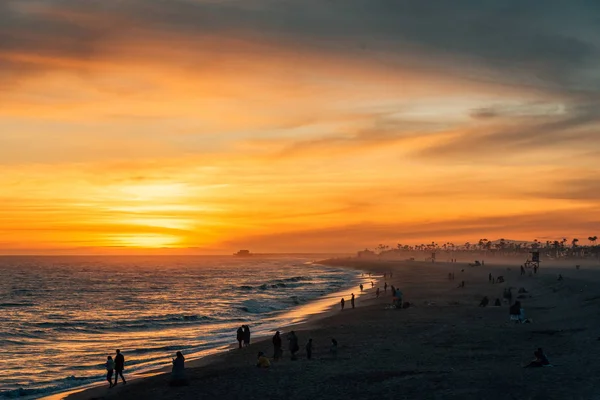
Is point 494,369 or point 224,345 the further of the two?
point 224,345

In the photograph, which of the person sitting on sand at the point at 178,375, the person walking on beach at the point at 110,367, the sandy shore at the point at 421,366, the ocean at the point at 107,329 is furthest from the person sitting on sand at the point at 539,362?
the ocean at the point at 107,329

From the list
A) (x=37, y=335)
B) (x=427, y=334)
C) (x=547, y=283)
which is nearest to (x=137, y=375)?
(x=427, y=334)

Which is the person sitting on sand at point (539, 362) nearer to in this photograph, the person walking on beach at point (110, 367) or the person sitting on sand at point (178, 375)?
the person sitting on sand at point (178, 375)

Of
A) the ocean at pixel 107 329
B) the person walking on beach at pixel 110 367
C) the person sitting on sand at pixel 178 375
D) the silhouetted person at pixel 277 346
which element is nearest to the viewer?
the person sitting on sand at pixel 178 375

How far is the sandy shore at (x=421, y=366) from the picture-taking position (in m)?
21.3

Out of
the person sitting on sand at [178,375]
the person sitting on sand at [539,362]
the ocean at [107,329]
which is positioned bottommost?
the ocean at [107,329]

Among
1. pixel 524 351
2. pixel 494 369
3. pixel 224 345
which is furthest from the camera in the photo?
pixel 224 345

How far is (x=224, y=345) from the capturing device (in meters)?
43.2

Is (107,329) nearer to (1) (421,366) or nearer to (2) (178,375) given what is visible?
(2) (178,375)

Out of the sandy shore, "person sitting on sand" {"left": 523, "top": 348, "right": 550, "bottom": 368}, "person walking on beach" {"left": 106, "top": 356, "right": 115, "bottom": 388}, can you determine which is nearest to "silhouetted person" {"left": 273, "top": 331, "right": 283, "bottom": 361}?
the sandy shore

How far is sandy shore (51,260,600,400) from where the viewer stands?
21.3 m

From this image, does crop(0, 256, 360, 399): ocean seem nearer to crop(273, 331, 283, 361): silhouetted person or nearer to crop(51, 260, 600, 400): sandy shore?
crop(51, 260, 600, 400): sandy shore

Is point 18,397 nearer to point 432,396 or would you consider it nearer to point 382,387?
point 382,387

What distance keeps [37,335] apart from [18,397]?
27529 millimetres
